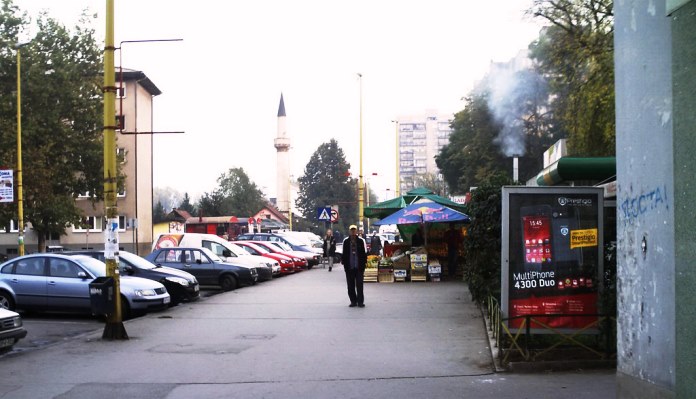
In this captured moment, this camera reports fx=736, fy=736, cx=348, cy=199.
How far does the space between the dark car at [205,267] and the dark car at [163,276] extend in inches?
151

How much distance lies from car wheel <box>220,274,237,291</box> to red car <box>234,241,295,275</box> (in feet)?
21.7

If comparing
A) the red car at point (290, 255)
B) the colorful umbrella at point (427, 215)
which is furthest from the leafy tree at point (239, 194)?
the colorful umbrella at point (427, 215)

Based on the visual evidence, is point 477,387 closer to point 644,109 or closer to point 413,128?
A: point 644,109

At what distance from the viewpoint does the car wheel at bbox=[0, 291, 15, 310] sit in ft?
52.1

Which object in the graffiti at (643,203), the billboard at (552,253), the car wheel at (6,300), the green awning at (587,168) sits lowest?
the car wheel at (6,300)

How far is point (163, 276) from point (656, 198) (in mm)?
14161

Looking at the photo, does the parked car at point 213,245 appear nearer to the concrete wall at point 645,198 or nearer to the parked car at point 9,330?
the parked car at point 9,330

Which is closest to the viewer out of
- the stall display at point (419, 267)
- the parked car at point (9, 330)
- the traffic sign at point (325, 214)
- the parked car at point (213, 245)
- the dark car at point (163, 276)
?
the parked car at point (9, 330)

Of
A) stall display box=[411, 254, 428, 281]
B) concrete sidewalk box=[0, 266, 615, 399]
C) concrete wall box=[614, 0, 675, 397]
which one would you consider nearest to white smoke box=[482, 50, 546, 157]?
stall display box=[411, 254, 428, 281]

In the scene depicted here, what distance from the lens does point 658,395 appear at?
19.1 feet

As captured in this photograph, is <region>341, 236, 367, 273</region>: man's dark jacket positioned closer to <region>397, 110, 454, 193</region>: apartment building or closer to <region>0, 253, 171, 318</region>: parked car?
<region>0, 253, 171, 318</region>: parked car

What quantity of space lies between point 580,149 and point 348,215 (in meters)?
77.6

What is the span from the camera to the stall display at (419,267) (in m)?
23.2

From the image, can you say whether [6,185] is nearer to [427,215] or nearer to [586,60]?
[427,215]
